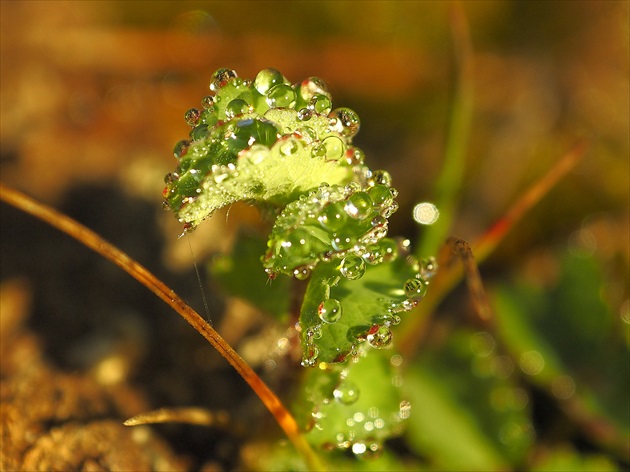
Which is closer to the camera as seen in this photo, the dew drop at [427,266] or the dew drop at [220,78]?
the dew drop at [220,78]

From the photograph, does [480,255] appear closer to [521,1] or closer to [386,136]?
[386,136]

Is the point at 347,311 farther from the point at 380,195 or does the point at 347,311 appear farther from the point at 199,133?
the point at 199,133

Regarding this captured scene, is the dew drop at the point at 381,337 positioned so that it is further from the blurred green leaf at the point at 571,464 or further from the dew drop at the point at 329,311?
the blurred green leaf at the point at 571,464

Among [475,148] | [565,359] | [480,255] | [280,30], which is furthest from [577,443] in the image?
[280,30]

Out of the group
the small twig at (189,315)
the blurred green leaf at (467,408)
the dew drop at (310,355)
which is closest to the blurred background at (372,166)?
the blurred green leaf at (467,408)

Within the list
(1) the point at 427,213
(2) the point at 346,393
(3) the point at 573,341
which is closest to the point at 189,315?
(2) the point at 346,393

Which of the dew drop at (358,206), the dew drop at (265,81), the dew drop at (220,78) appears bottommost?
the dew drop at (358,206)
